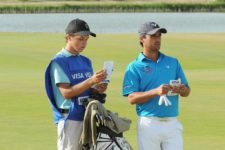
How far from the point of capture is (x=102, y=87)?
7.62 metres

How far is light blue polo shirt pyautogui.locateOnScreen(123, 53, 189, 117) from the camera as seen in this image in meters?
7.81

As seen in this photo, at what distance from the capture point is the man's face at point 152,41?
25.5ft

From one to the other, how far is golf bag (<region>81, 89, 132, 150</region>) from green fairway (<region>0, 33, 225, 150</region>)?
418 centimetres

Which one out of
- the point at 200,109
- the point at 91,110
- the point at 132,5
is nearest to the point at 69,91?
the point at 91,110

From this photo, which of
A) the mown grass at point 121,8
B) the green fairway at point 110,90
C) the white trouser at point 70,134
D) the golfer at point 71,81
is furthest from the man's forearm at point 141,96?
the mown grass at point 121,8

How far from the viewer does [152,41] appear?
25.6ft

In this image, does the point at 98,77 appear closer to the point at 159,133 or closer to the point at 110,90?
the point at 159,133

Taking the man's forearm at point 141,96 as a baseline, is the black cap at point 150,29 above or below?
above

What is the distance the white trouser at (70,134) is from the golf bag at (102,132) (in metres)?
0.14

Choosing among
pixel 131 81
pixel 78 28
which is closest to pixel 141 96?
pixel 131 81

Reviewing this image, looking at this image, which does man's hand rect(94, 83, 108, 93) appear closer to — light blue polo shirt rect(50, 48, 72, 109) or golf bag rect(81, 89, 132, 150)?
golf bag rect(81, 89, 132, 150)

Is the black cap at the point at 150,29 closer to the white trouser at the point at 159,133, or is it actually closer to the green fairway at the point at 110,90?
the white trouser at the point at 159,133

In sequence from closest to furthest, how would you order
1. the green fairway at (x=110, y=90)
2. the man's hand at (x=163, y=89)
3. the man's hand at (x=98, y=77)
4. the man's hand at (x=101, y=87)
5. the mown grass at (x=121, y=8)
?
the man's hand at (x=98, y=77), the man's hand at (x=163, y=89), the man's hand at (x=101, y=87), the green fairway at (x=110, y=90), the mown grass at (x=121, y=8)

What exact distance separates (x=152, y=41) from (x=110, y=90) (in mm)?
11409
